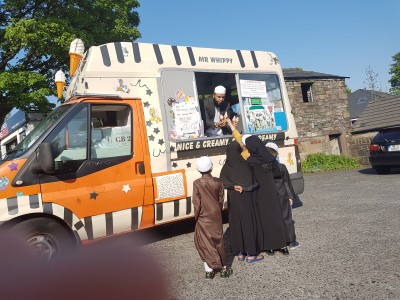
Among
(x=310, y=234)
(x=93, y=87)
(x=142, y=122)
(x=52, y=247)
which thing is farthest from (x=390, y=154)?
(x=52, y=247)

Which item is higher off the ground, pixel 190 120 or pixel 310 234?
pixel 190 120

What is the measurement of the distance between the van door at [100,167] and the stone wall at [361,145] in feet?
56.8

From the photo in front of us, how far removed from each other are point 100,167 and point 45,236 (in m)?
1.08

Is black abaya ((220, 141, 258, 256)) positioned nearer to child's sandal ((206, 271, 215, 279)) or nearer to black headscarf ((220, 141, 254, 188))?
black headscarf ((220, 141, 254, 188))

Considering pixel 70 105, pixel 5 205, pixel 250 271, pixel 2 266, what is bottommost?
pixel 250 271

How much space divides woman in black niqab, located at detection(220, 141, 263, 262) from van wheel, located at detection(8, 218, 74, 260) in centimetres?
209

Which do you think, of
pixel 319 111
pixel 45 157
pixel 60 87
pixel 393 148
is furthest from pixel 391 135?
pixel 45 157

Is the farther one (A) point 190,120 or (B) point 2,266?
(A) point 190,120

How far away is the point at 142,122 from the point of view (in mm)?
5207

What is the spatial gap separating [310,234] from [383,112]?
17.6 m

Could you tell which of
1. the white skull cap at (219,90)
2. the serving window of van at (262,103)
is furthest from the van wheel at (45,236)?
the serving window of van at (262,103)

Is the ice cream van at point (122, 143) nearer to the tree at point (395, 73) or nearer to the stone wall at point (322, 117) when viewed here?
the stone wall at point (322, 117)

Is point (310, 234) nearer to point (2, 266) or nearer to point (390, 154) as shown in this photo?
point (2, 266)

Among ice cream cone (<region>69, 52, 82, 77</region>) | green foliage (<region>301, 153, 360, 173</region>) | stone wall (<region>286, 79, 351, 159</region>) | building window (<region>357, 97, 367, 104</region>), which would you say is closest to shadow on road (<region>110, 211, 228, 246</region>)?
ice cream cone (<region>69, 52, 82, 77</region>)
